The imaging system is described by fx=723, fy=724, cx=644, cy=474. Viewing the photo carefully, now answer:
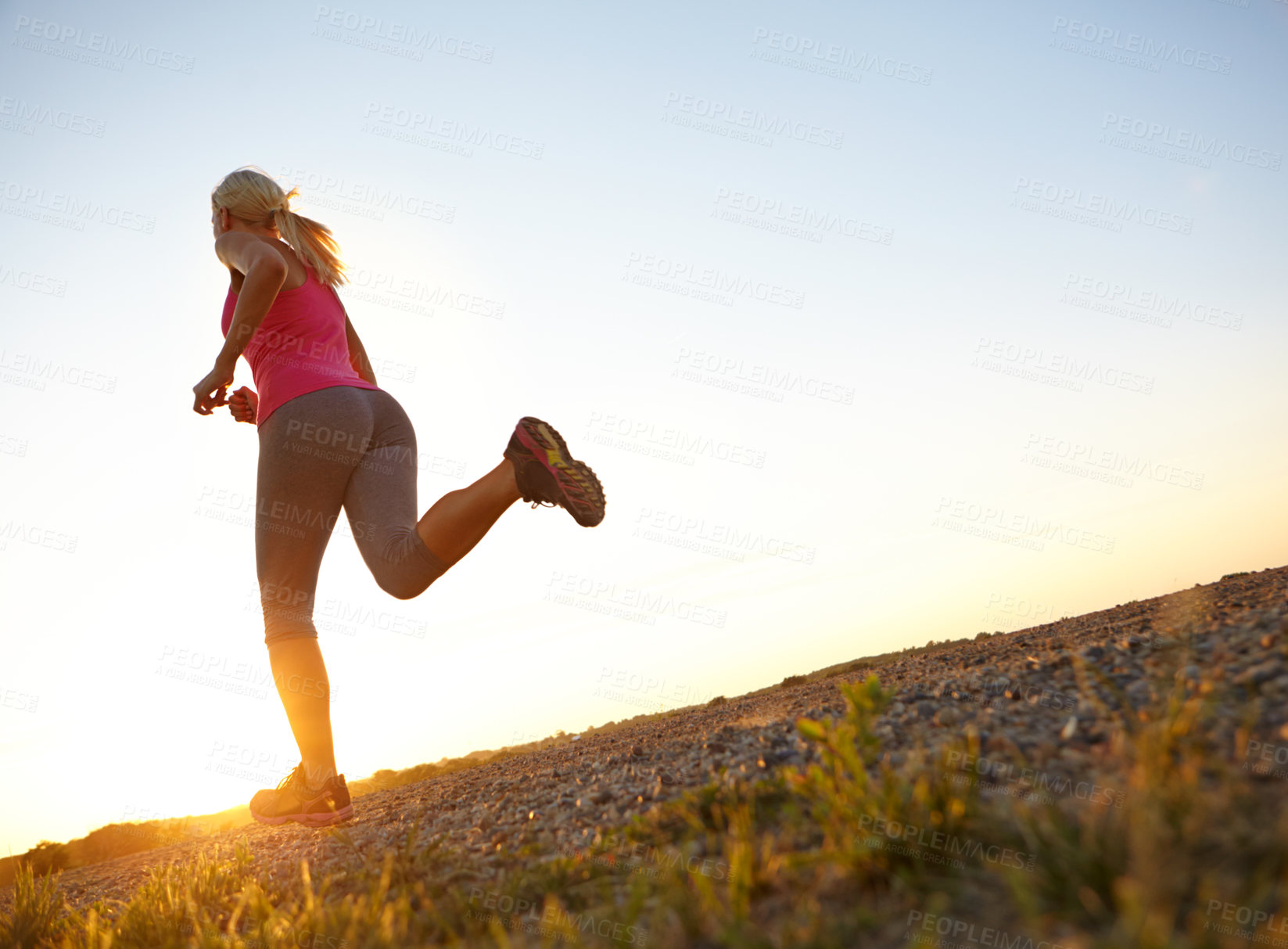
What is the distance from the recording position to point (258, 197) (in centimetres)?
400

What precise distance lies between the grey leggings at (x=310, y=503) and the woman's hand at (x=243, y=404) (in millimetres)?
340

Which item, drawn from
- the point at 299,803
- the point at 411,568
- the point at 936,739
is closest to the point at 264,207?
the point at 411,568

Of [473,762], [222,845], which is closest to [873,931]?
[222,845]

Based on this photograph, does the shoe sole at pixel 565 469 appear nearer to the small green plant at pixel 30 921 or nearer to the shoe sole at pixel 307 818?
the shoe sole at pixel 307 818

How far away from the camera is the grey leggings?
12.0 ft

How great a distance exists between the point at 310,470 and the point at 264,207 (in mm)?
1546

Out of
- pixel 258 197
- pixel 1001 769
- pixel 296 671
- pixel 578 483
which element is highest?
pixel 258 197

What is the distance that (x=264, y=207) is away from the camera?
159 inches

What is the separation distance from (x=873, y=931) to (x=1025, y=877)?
11.3 inches

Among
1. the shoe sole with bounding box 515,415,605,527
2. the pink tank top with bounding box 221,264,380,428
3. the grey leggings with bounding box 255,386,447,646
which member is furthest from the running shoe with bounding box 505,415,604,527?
the pink tank top with bounding box 221,264,380,428

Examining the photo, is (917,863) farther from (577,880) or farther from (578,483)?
(578,483)

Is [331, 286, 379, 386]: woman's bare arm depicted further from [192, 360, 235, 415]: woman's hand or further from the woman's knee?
the woman's knee

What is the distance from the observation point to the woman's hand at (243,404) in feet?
13.4

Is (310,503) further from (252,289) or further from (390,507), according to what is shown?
(252,289)
